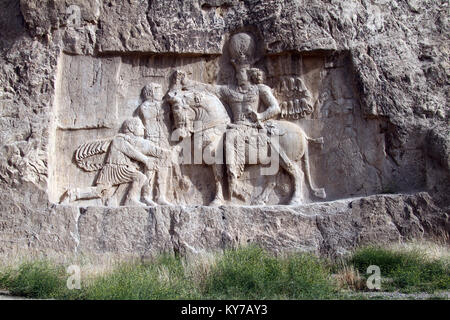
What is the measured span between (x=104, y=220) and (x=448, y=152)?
15.7 ft

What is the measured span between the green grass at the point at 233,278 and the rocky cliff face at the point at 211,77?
0.69m

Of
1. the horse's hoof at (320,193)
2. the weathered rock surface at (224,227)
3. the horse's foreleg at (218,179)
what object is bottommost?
the weathered rock surface at (224,227)

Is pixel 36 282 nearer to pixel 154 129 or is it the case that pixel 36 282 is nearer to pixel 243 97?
pixel 154 129

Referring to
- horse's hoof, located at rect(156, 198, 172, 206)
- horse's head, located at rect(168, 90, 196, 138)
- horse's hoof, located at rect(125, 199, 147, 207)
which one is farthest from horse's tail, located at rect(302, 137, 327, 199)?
horse's hoof, located at rect(125, 199, 147, 207)

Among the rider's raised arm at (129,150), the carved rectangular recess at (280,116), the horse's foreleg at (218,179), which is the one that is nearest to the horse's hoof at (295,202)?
the carved rectangular recess at (280,116)

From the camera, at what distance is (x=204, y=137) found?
9.65 metres

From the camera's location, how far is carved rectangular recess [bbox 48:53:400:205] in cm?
957

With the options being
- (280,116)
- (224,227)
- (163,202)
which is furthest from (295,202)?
(163,202)

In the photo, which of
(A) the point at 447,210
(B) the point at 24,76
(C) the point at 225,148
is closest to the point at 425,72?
(A) the point at 447,210

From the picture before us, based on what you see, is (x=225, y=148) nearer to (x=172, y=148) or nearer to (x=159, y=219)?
(x=172, y=148)

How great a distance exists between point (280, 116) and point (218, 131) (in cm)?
97

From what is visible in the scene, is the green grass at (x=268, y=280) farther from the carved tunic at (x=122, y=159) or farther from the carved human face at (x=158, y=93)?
the carved human face at (x=158, y=93)

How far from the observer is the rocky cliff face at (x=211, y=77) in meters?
8.99

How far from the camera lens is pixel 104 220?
9.03 metres
